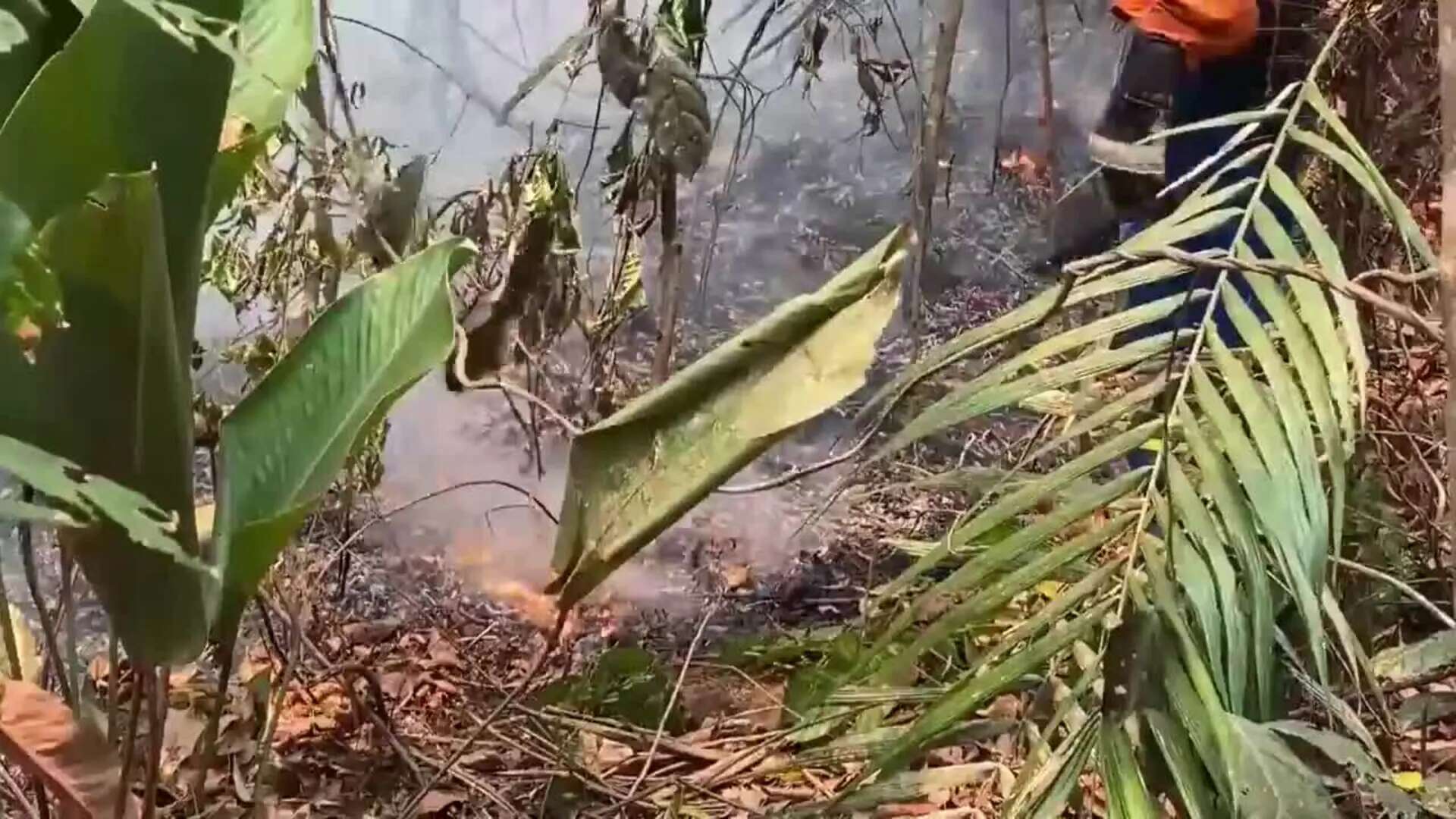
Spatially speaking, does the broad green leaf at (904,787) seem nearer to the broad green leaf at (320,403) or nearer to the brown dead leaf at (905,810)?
the brown dead leaf at (905,810)

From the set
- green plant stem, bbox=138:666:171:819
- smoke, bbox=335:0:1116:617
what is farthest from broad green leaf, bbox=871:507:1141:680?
smoke, bbox=335:0:1116:617

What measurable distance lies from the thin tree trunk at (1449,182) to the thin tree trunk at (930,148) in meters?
0.99

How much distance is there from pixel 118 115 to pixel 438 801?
2.80ft

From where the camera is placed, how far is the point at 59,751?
2.57ft

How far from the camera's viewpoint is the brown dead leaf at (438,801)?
133cm

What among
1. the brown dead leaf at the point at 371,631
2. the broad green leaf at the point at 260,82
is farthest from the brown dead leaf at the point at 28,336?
the brown dead leaf at the point at 371,631

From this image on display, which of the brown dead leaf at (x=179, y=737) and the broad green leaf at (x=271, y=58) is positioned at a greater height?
the broad green leaf at (x=271, y=58)

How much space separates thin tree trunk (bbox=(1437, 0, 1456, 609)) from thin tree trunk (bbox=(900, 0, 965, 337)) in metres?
0.99

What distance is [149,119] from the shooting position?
0.73 m

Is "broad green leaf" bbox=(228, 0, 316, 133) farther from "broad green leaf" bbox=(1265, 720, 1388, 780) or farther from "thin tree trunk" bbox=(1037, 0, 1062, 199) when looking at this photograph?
"thin tree trunk" bbox=(1037, 0, 1062, 199)

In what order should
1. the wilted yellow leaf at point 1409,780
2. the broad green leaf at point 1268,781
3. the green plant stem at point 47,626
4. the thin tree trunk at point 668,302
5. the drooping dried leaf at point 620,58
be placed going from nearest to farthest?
the broad green leaf at point 1268,781 → the wilted yellow leaf at point 1409,780 → the green plant stem at point 47,626 → the drooping dried leaf at point 620,58 → the thin tree trunk at point 668,302

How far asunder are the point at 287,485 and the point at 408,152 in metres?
0.99

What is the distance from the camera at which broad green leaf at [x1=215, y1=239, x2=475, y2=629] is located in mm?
798

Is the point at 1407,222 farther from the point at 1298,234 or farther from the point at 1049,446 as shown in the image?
the point at 1298,234
